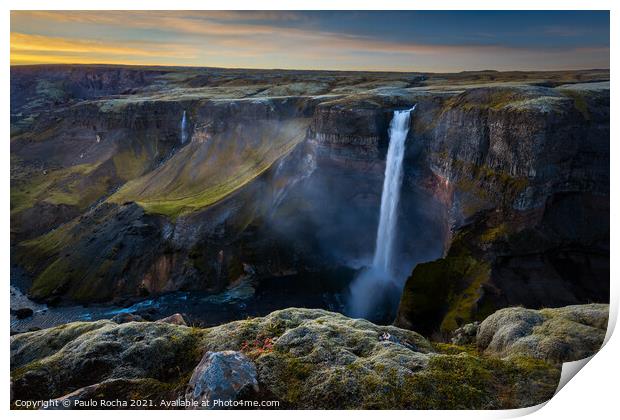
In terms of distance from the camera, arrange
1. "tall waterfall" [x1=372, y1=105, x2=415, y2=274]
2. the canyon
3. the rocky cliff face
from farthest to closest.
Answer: "tall waterfall" [x1=372, y1=105, x2=415, y2=274], the rocky cliff face, the canyon

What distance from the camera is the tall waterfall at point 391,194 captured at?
6291 centimetres

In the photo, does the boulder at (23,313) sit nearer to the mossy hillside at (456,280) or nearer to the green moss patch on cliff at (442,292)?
the mossy hillside at (456,280)

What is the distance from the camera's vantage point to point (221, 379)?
1906 centimetres

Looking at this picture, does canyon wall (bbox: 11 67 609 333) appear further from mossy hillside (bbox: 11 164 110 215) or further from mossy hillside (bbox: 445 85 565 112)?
mossy hillside (bbox: 11 164 110 215)

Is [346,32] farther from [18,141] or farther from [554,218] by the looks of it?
[18,141]

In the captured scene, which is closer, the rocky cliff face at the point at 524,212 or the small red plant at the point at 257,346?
the small red plant at the point at 257,346

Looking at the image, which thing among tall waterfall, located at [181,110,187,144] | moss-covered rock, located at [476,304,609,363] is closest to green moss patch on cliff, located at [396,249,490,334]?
moss-covered rock, located at [476,304,609,363]

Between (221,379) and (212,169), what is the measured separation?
77.3 metres

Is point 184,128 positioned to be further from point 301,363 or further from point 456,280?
point 301,363

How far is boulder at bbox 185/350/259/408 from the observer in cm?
1894

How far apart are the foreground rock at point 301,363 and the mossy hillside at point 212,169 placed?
54194 mm

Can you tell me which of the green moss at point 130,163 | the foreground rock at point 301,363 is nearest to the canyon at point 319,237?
the foreground rock at point 301,363

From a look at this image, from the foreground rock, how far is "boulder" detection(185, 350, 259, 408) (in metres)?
0.04

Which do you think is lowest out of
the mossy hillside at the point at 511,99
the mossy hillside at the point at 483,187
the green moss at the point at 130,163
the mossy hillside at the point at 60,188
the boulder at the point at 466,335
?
the mossy hillside at the point at 60,188
